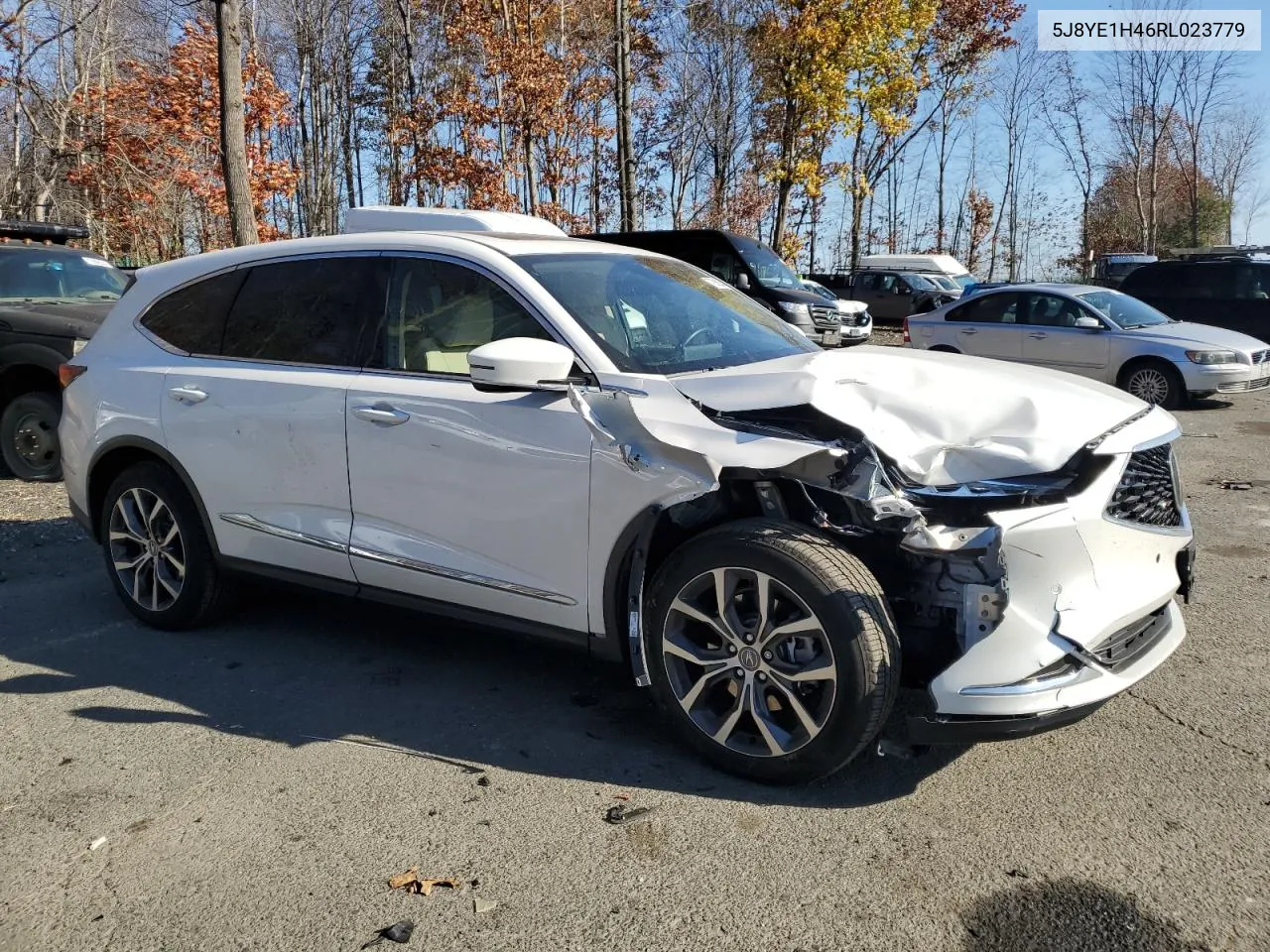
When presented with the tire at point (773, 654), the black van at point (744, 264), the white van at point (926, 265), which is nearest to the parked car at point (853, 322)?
the black van at point (744, 264)

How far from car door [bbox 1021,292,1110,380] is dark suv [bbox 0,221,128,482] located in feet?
34.7

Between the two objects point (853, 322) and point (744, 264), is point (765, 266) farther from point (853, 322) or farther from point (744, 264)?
point (853, 322)

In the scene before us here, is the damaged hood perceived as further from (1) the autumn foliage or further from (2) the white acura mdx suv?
(1) the autumn foliage

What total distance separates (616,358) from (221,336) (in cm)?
211

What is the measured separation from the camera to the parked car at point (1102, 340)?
11.4 meters

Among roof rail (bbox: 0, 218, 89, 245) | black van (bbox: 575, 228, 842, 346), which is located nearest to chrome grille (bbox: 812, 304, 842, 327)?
black van (bbox: 575, 228, 842, 346)

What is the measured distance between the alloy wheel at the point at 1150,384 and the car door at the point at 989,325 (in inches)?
56.9

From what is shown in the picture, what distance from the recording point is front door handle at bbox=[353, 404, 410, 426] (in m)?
3.74

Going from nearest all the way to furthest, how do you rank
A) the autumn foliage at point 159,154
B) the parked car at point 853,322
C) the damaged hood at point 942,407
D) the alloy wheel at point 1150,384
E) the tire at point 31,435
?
the damaged hood at point 942,407 → the tire at point 31,435 → the alloy wheel at point 1150,384 → the parked car at point 853,322 → the autumn foliage at point 159,154

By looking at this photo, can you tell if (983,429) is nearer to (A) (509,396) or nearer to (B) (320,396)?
(A) (509,396)

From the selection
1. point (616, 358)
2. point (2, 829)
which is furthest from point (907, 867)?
point (2, 829)

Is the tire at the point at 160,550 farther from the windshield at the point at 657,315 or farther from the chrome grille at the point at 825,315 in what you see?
the chrome grille at the point at 825,315

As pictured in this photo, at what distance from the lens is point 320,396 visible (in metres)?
3.98

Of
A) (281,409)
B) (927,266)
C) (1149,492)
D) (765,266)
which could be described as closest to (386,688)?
(281,409)
